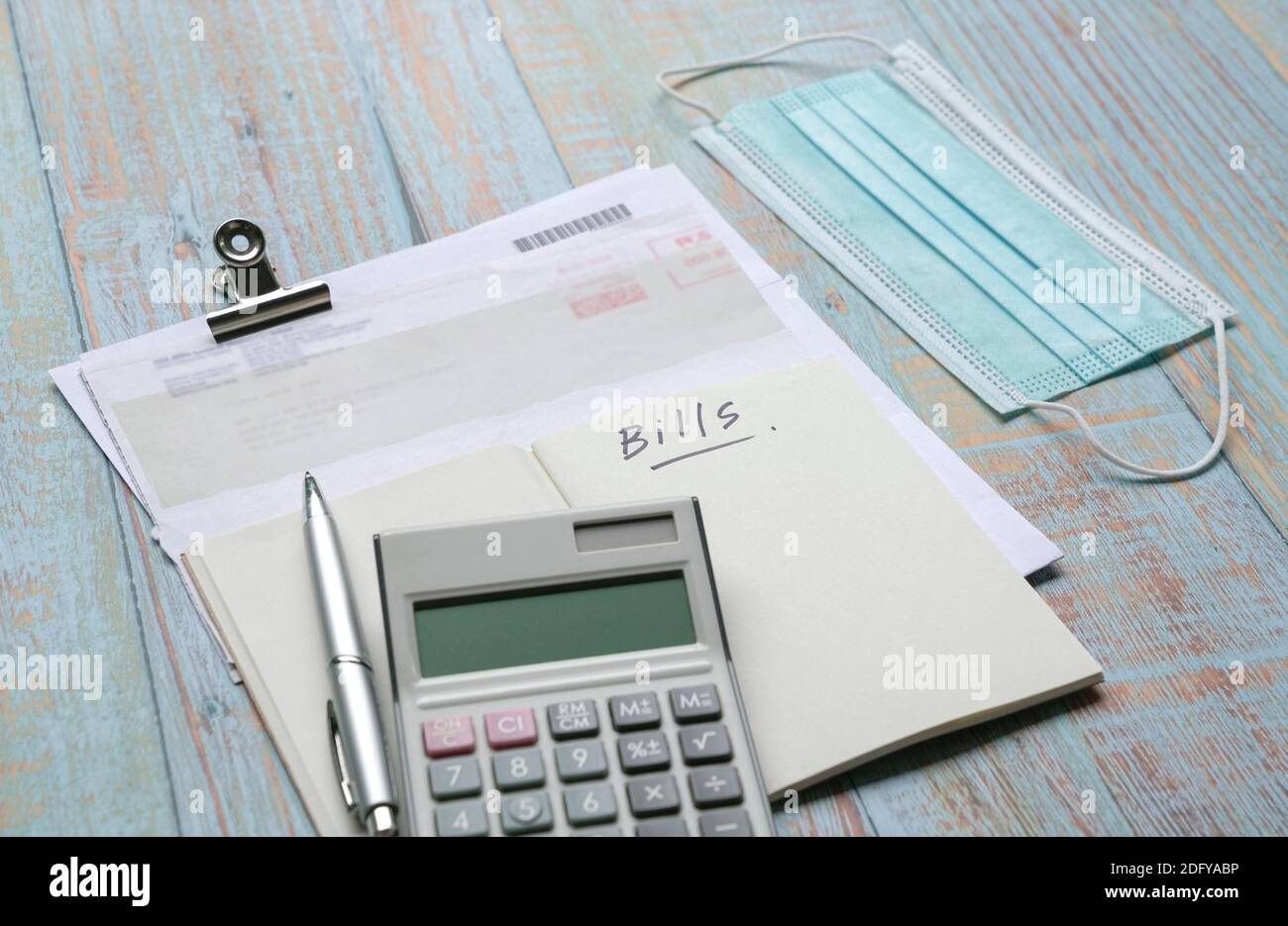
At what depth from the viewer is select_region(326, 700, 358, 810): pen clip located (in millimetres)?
431

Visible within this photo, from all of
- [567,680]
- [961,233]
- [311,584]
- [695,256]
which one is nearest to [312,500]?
[311,584]

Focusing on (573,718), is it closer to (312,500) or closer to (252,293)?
(312,500)

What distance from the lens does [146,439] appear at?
550 mm

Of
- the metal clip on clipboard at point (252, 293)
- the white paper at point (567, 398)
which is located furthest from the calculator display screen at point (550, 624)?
the metal clip on clipboard at point (252, 293)

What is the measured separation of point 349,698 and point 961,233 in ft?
1.34

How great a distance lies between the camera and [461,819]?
16.4 inches

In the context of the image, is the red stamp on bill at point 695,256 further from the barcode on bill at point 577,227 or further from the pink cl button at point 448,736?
the pink cl button at point 448,736

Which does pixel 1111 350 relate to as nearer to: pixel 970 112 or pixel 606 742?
pixel 970 112

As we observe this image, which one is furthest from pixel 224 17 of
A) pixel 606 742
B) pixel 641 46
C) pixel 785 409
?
pixel 606 742

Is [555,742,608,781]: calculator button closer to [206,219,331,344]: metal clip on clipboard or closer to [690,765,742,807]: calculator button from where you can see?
[690,765,742,807]: calculator button

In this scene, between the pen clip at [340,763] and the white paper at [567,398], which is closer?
the pen clip at [340,763]

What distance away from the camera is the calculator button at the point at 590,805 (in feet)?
1.37

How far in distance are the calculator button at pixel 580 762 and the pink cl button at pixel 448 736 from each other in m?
0.03

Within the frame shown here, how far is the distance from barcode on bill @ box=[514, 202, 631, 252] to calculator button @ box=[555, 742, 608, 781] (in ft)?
0.98
